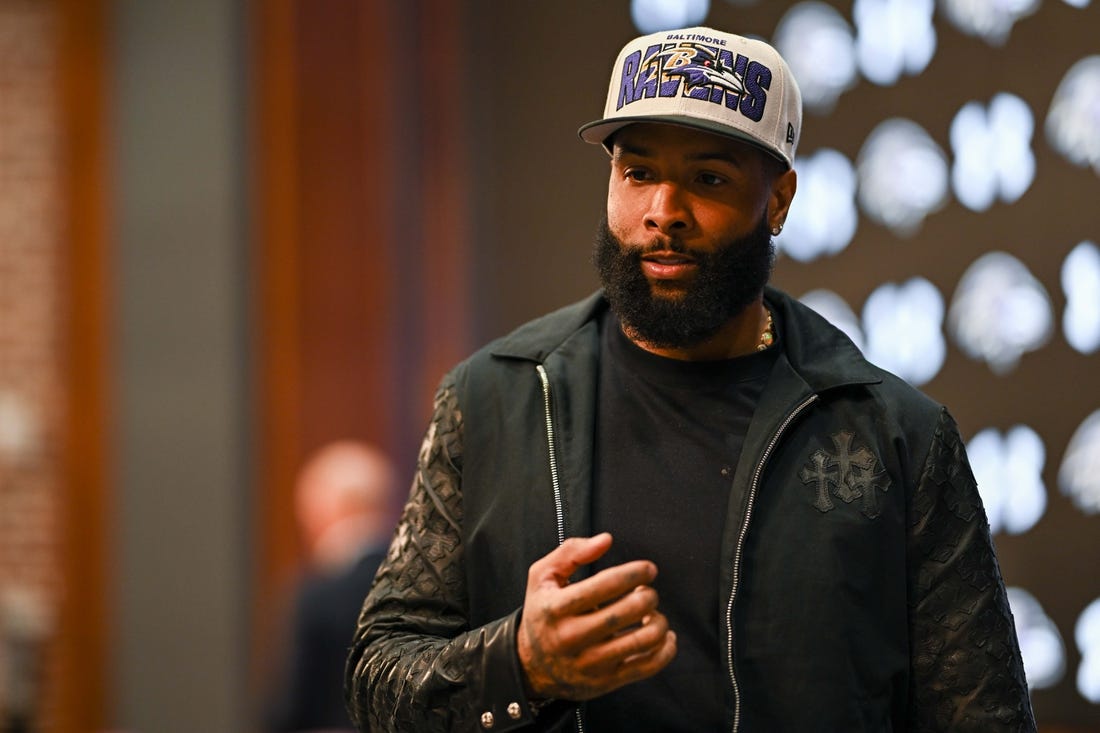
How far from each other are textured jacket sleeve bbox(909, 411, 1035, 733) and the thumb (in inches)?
22.0

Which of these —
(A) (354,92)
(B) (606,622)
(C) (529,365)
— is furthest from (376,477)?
(B) (606,622)

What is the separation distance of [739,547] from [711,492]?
0.11m

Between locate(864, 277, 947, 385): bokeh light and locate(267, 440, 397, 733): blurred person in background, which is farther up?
locate(864, 277, 947, 385): bokeh light

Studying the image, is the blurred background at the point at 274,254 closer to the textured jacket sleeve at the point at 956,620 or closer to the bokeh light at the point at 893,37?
the bokeh light at the point at 893,37

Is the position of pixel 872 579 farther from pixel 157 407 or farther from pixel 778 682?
pixel 157 407

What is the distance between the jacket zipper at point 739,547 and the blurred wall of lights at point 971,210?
2303 millimetres

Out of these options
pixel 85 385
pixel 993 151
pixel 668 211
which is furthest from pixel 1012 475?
pixel 85 385

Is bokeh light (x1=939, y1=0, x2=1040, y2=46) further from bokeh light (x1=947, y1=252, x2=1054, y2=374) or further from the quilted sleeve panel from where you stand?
the quilted sleeve panel

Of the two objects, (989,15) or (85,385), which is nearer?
(989,15)

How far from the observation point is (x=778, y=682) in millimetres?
2086

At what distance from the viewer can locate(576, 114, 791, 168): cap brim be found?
2111mm

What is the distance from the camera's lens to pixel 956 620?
2.14 metres

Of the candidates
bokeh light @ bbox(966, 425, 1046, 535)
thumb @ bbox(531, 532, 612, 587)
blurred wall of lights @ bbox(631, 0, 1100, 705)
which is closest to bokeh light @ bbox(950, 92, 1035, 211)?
blurred wall of lights @ bbox(631, 0, 1100, 705)

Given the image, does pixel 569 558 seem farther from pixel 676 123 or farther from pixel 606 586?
pixel 676 123
